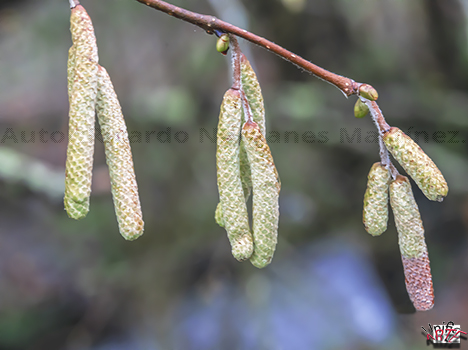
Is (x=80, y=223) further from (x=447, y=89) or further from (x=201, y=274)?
(x=447, y=89)

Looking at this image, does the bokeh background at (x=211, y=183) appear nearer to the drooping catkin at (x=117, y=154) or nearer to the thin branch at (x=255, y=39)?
the drooping catkin at (x=117, y=154)

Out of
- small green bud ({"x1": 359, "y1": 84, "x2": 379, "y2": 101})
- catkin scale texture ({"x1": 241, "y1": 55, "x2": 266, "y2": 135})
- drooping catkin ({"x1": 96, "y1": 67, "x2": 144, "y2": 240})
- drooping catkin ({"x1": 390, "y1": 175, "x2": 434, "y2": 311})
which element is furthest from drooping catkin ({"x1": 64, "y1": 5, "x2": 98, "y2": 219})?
drooping catkin ({"x1": 390, "y1": 175, "x2": 434, "y2": 311})

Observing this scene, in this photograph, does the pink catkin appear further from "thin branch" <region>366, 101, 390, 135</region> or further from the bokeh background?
the bokeh background

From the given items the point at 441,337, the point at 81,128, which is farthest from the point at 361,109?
the point at 441,337

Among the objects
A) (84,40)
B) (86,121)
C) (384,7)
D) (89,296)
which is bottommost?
(89,296)

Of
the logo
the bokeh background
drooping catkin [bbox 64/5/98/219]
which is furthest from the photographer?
the bokeh background

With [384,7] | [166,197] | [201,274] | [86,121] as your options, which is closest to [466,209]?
[384,7]

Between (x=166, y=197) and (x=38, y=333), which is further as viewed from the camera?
(x=166, y=197)
